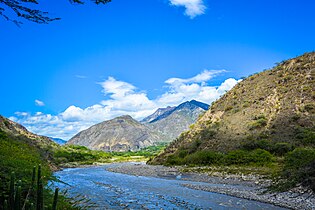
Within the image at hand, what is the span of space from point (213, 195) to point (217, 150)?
94.5ft

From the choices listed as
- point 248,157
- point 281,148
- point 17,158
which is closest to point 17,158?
point 17,158

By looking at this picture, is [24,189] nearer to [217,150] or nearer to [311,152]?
[311,152]

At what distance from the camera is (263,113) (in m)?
55.5

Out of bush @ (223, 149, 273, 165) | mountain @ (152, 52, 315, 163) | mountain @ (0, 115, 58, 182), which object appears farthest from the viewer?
mountain @ (152, 52, 315, 163)

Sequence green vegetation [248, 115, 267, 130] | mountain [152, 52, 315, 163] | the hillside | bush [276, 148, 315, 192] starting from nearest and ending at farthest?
the hillside → bush [276, 148, 315, 192] → mountain [152, 52, 315, 163] → green vegetation [248, 115, 267, 130]

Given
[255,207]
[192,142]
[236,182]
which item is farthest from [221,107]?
[255,207]

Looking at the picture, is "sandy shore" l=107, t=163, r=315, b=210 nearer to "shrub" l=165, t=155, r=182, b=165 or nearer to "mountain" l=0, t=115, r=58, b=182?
"mountain" l=0, t=115, r=58, b=182

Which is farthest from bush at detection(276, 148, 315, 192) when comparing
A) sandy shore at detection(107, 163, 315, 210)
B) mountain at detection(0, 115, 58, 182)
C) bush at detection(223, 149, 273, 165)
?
bush at detection(223, 149, 273, 165)

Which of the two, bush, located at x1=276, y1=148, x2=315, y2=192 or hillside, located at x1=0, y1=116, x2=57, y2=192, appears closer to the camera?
hillside, located at x1=0, y1=116, x2=57, y2=192

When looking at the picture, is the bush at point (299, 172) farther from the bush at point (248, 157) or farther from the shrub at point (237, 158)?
the shrub at point (237, 158)

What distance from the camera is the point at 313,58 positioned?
208 ft

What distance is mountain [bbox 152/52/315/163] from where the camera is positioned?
49.7 meters

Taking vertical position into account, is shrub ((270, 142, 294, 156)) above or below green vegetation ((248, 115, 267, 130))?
below

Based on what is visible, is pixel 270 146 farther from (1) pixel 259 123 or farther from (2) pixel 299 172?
(2) pixel 299 172
